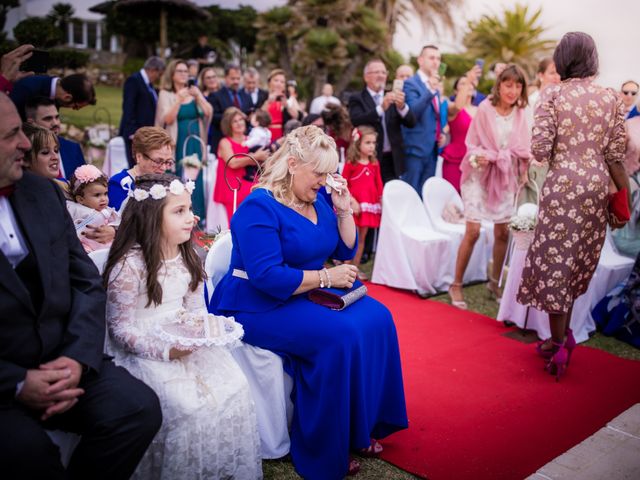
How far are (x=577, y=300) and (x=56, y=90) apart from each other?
14.5ft

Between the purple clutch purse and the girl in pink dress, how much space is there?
3.21 metres

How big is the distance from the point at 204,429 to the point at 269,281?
747 millimetres

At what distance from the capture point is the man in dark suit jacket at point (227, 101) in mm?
8102

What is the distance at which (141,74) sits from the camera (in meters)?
→ 7.07

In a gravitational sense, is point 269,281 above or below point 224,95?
below

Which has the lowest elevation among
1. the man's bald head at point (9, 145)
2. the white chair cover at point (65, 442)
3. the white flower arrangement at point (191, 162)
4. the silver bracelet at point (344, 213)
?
the white chair cover at point (65, 442)

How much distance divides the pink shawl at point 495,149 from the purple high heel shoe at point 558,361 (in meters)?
1.70

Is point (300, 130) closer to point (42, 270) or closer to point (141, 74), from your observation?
point (42, 270)

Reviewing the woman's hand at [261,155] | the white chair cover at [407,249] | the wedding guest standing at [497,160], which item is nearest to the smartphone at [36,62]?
the woman's hand at [261,155]

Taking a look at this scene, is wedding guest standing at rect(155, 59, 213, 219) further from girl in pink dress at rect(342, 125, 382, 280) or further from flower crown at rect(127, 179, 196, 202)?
flower crown at rect(127, 179, 196, 202)

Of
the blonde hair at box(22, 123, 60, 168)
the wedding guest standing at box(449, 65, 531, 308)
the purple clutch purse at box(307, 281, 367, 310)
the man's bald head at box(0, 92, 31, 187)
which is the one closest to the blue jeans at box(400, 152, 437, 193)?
the wedding guest standing at box(449, 65, 531, 308)

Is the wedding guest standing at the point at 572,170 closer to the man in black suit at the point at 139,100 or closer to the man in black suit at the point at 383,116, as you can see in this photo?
the man in black suit at the point at 383,116

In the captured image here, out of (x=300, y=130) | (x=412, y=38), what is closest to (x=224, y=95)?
(x=300, y=130)

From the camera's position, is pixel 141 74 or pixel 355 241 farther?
pixel 141 74
